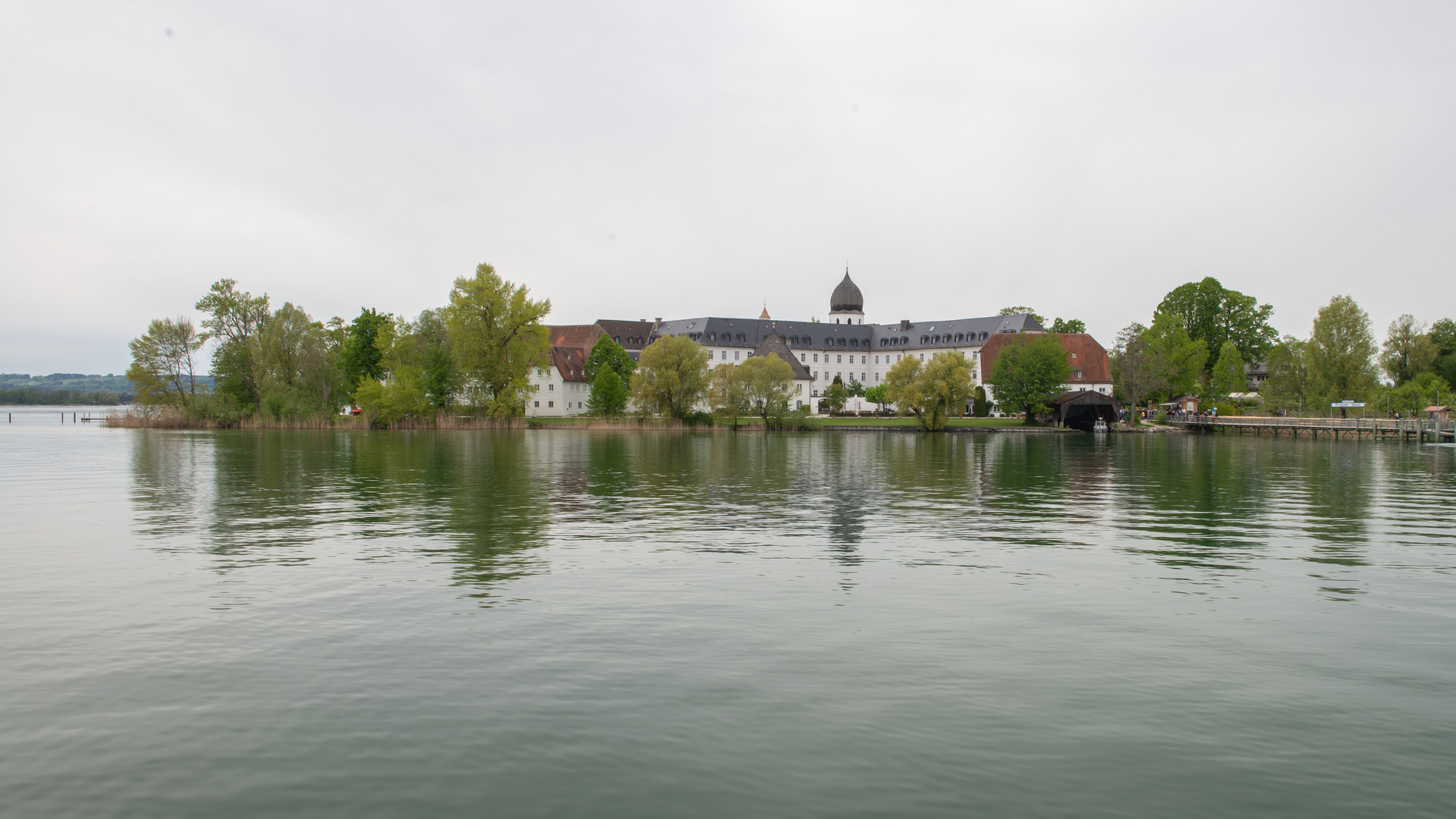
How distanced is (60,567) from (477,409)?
85.0 meters

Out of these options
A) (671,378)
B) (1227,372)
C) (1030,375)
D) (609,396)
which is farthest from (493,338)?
(1227,372)

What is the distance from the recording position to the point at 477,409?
334ft

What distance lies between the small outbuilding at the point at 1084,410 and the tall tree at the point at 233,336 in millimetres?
90214

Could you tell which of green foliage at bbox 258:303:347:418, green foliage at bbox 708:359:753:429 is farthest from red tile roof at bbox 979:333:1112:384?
green foliage at bbox 258:303:347:418

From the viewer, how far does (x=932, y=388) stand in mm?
101812

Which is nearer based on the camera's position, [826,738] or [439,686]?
[826,738]

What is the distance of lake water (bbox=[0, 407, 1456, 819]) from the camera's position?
8.12m

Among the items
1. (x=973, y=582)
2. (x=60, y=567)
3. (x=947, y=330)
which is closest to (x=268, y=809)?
(x=973, y=582)

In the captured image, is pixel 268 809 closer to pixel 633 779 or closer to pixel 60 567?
pixel 633 779

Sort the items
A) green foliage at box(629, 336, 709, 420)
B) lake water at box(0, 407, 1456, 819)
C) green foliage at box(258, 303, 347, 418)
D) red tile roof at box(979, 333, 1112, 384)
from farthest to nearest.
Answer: red tile roof at box(979, 333, 1112, 384)
green foliage at box(629, 336, 709, 420)
green foliage at box(258, 303, 347, 418)
lake water at box(0, 407, 1456, 819)

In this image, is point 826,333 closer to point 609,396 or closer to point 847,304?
point 847,304

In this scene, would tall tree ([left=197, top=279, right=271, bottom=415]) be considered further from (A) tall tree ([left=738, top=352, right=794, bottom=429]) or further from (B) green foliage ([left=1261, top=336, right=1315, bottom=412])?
(B) green foliage ([left=1261, top=336, right=1315, bottom=412])

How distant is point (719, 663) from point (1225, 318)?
136 metres

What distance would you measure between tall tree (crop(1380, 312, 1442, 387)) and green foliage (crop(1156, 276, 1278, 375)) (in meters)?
18.8
